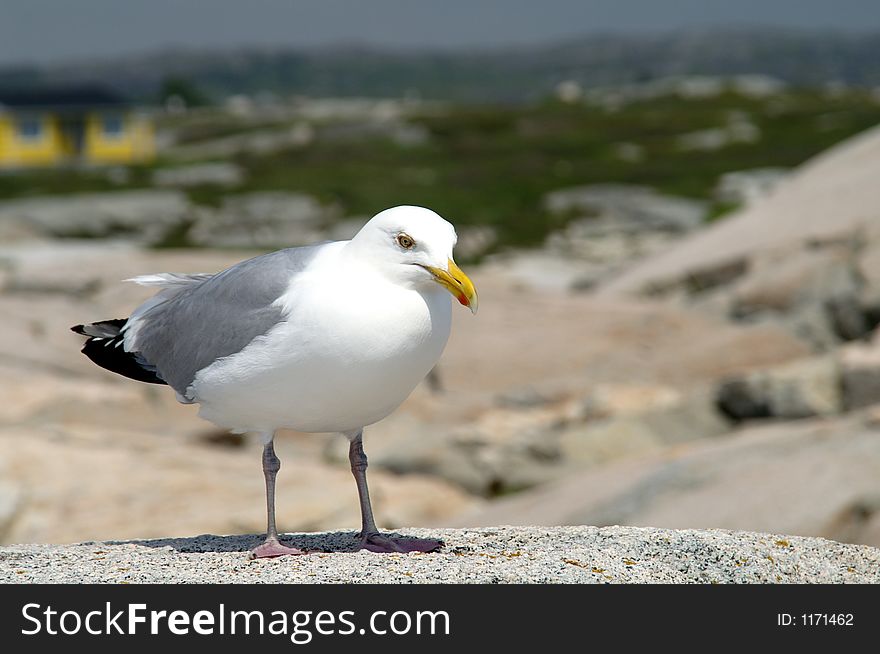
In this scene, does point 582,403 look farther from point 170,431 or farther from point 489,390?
point 170,431

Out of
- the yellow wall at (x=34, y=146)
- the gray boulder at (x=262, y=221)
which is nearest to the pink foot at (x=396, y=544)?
the gray boulder at (x=262, y=221)

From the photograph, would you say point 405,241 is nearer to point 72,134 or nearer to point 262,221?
point 262,221

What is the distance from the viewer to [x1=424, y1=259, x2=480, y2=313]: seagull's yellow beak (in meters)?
6.52

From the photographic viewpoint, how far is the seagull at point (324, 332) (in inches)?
262

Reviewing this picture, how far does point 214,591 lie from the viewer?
631cm

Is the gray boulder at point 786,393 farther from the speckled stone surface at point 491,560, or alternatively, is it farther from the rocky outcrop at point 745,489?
the speckled stone surface at point 491,560

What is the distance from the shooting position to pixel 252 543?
8.23 m

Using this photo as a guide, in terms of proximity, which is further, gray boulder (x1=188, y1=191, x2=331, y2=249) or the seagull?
gray boulder (x1=188, y1=191, x2=331, y2=249)

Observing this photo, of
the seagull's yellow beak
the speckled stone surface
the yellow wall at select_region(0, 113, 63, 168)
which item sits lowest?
the speckled stone surface

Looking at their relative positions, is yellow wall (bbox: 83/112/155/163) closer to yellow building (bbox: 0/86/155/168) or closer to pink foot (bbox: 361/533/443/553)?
yellow building (bbox: 0/86/155/168)

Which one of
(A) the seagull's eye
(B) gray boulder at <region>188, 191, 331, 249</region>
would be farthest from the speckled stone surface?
(B) gray boulder at <region>188, 191, 331, 249</region>

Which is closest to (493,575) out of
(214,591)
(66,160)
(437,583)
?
(437,583)

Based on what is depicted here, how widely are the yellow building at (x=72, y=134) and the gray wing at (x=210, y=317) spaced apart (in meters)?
77.9

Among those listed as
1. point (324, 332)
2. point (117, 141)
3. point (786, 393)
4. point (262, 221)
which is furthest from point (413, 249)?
point (117, 141)
